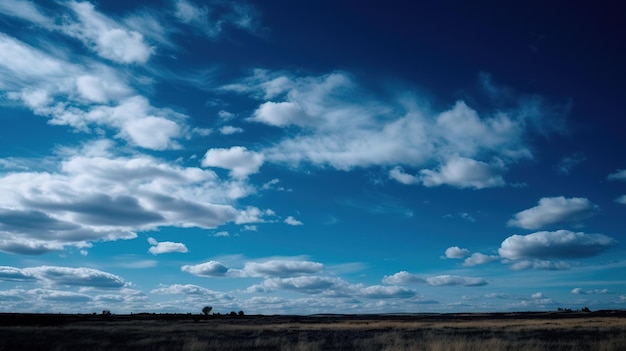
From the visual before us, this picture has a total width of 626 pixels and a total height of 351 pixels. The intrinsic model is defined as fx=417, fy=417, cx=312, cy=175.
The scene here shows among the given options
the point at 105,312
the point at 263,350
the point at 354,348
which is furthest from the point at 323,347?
the point at 105,312

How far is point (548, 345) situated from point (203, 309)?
74.8 meters

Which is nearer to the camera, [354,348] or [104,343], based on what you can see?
[354,348]

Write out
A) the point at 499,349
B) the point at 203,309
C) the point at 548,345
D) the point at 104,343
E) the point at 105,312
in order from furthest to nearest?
the point at 105,312 < the point at 203,309 < the point at 104,343 < the point at 548,345 < the point at 499,349

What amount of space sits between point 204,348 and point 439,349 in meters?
12.9

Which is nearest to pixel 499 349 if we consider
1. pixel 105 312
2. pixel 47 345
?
pixel 47 345

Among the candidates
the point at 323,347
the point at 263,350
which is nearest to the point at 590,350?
the point at 323,347

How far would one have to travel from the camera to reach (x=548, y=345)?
73.6 feet

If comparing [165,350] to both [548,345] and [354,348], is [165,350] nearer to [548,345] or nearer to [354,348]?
[354,348]

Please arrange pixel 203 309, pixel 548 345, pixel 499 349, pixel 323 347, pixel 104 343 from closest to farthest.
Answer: pixel 499 349 < pixel 548 345 < pixel 323 347 < pixel 104 343 < pixel 203 309

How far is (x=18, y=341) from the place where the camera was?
27.3 metres

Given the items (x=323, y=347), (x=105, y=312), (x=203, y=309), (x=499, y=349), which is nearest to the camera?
(x=499, y=349)

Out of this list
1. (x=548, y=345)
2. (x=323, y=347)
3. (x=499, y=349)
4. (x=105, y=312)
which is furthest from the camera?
(x=105, y=312)

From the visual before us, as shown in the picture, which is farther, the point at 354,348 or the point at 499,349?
the point at 354,348

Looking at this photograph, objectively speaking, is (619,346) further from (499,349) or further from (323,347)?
(323,347)
